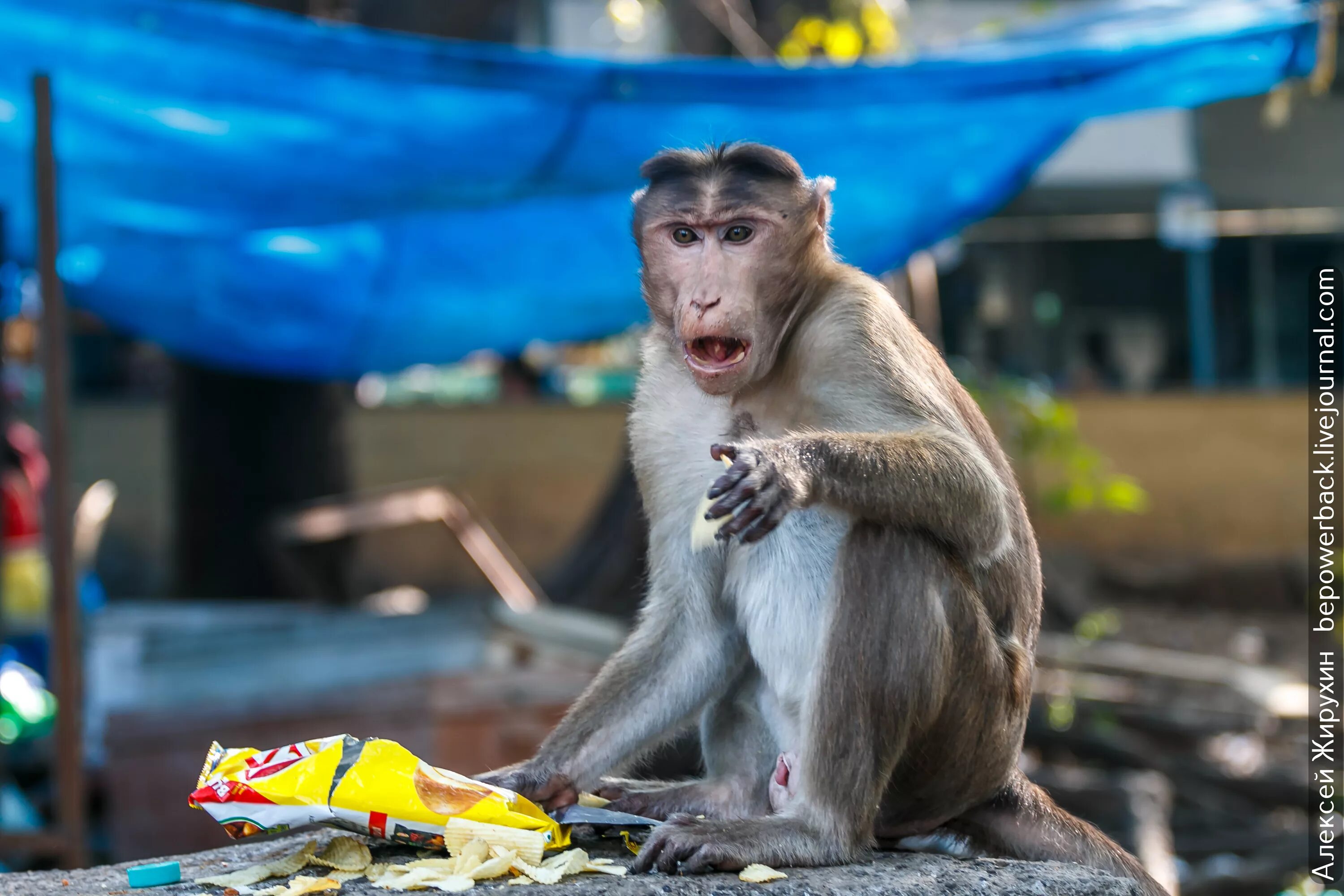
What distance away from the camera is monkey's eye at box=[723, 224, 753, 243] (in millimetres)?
2799

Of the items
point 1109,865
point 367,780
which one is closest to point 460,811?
point 367,780

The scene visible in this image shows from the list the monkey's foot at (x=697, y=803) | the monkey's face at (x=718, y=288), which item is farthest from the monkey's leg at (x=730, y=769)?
the monkey's face at (x=718, y=288)

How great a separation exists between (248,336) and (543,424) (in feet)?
17.2

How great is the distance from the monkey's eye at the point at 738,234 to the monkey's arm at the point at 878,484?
1.44 ft

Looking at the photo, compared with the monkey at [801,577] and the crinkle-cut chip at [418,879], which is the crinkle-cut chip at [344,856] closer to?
the crinkle-cut chip at [418,879]

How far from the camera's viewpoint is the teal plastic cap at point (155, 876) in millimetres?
2525

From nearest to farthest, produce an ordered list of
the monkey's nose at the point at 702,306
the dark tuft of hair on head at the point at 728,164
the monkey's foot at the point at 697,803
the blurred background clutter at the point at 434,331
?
the monkey's nose at the point at 702,306
the dark tuft of hair on head at the point at 728,164
the monkey's foot at the point at 697,803
the blurred background clutter at the point at 434,331

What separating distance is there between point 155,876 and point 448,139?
2.75 meters

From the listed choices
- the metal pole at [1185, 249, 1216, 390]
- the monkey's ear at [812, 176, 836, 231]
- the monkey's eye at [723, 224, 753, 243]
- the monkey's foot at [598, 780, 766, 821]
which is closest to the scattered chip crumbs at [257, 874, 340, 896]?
the monkey's foot at [598, 780, 766, 821]

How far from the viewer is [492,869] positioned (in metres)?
2.43

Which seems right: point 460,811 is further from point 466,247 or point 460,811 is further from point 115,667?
point 115,667

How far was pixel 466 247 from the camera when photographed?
5.67 m

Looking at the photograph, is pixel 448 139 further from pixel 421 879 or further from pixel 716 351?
pixel 421 879

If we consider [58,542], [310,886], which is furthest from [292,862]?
[58,542]
